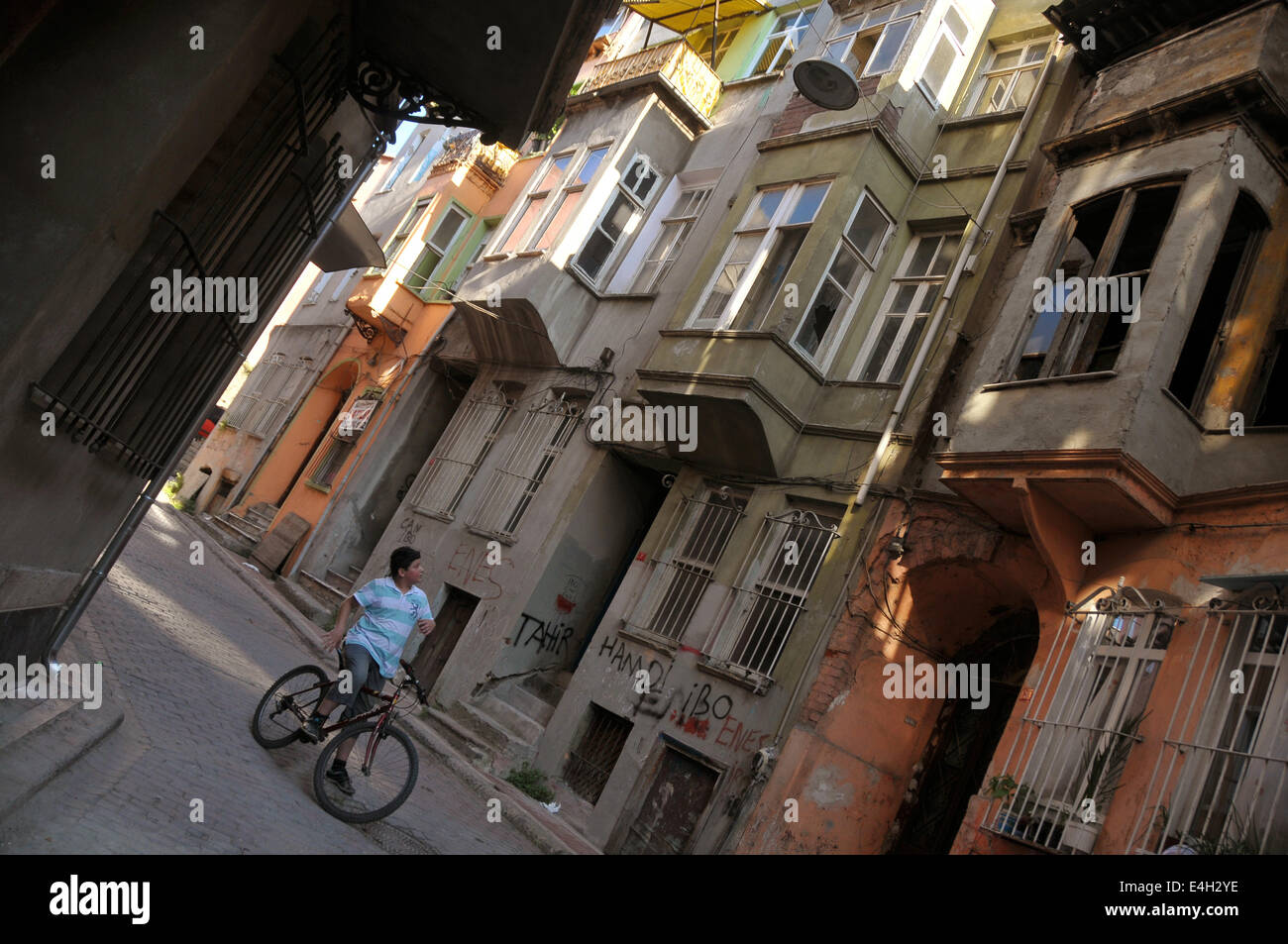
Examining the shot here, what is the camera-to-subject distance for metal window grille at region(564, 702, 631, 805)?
11.6 metres

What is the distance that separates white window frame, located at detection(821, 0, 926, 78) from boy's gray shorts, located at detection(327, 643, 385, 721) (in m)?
10.7

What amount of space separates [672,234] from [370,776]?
1224 centimetres

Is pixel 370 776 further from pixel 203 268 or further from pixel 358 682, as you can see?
pixel 203 268

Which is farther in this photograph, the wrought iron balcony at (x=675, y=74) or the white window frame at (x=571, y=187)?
the wrought iron balcony at (x=675, y=74)

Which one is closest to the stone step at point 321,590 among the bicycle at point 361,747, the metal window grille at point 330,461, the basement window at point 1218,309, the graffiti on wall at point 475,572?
the metal window grille at point 330,461

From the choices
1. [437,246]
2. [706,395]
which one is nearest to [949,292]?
[706,395]

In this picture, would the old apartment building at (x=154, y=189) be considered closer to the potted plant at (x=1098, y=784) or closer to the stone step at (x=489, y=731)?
the stone step at (x=489, y=731)

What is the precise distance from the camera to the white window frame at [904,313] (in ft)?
38.7

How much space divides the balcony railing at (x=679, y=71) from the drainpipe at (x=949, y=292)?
6989 mm

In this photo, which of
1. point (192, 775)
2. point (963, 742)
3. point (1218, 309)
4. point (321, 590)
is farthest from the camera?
point (321, 590)

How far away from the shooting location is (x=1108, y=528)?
8180 mm

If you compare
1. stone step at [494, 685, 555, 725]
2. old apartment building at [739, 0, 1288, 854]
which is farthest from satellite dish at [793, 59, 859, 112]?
stone step at [494, 685, 555, 725]

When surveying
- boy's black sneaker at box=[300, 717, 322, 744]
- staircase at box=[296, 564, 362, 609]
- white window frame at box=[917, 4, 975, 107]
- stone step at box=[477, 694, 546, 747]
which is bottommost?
boy's black sneaker at box=[300, 717, 322, 744]

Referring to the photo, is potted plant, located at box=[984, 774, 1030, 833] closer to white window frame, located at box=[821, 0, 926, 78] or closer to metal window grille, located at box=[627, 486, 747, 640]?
metal window grille, located at box=[627, 486, 747, 640]
